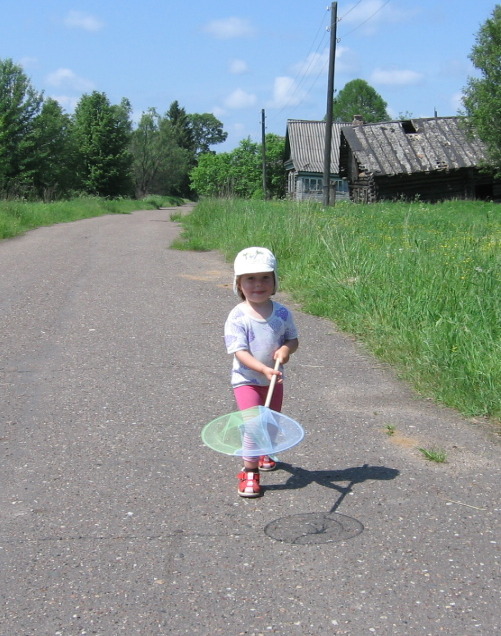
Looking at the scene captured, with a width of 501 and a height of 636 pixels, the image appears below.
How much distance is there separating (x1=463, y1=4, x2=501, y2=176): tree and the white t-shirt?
37511 mm

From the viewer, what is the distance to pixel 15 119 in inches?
2229

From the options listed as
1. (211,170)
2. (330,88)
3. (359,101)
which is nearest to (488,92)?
(330,88)

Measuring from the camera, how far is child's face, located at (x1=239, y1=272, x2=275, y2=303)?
165 inches

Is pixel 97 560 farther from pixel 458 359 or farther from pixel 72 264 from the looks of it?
pixel 72 264

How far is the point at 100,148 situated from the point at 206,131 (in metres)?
82.4

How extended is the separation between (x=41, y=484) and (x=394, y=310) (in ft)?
14.7

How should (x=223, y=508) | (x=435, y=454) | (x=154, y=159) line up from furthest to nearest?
(x=154, y=159), (x=435, y=454), (x=223, y=508)

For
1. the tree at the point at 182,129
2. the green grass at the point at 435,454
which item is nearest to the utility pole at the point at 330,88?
the green grass at the point at 435,454

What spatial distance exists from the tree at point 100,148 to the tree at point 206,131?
3014 inches

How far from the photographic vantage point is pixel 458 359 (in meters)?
6.02

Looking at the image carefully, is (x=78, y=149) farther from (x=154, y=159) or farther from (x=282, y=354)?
(x=282, y=354)

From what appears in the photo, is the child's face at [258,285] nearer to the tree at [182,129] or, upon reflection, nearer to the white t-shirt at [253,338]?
the white t-shirt at [253,338]

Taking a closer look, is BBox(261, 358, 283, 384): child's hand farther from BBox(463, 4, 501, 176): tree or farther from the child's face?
BBox(463, 4, 501, 176): tree

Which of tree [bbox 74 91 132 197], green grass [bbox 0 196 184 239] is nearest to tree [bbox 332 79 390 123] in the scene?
tree [bbox 74 91 132 197]
